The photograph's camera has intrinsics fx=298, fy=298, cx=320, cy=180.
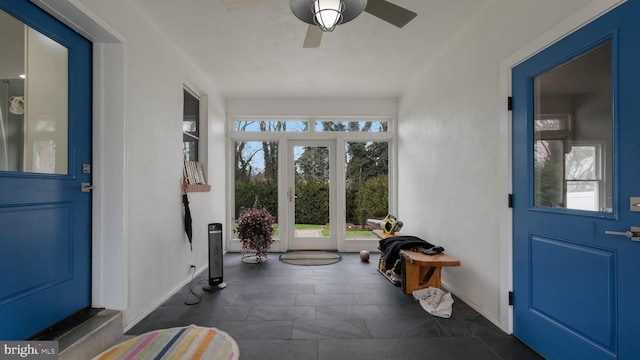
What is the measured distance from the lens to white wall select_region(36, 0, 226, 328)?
89.6 inches

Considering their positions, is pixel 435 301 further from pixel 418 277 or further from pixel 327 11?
pixel 327 11

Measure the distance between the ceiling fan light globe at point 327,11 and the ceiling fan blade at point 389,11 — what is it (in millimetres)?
245

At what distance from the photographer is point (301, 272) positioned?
156 inches

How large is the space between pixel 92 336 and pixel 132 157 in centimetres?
130

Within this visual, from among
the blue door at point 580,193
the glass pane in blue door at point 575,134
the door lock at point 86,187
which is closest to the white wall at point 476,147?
the blue door at point 580,193

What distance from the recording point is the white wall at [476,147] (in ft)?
7.53

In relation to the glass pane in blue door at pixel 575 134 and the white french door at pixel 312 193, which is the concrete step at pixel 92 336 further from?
the white french door at pixel 312 193

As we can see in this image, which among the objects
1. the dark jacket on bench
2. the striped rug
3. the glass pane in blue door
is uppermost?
the glass pane in blue door

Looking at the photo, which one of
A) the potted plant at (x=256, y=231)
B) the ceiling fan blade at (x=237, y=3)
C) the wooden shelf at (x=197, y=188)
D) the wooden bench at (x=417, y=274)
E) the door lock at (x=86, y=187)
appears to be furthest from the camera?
the potted plant at (x=256, y=231)

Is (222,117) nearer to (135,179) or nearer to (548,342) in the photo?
(135,179)

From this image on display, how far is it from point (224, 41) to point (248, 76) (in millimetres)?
985

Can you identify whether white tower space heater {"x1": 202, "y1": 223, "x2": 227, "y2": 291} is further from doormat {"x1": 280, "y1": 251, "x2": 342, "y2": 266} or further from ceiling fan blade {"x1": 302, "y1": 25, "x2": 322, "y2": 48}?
ceiling fan blade {"x1": 302, "y1": 25, "x2": 322, "y2": 48}

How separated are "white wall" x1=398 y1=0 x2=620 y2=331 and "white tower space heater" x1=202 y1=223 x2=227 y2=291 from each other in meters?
2.54

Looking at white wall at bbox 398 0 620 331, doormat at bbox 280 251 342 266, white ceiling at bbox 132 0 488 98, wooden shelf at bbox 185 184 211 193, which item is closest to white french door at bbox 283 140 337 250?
doormat at bbox 280 251 342 266
